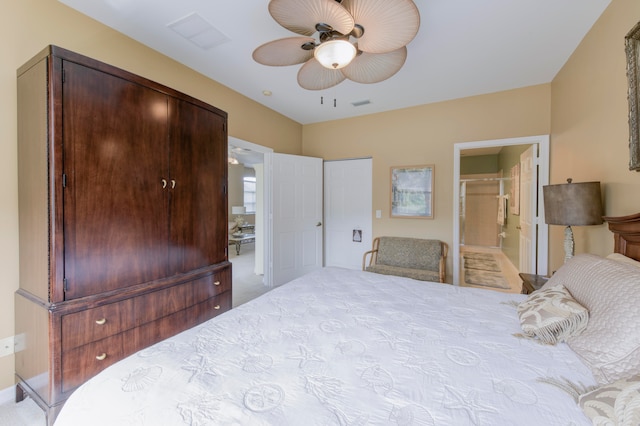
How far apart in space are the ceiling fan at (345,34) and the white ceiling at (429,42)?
0.49 meters

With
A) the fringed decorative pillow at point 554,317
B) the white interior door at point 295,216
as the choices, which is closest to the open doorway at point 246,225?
the white interior door at point 295,216

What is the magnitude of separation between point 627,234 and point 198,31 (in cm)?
329

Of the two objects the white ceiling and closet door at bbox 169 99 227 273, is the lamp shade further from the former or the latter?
closet door at bbox 169 99 227 273

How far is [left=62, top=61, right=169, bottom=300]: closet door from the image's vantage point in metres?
1.52

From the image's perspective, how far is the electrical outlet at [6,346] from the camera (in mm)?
1706

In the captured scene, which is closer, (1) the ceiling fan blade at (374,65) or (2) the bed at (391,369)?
(2) the bed at (391,369)

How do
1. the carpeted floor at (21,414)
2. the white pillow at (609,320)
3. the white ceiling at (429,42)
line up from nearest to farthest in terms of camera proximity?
the white pillow at (609,320) → the carpeted floor at (21,414) → the white ceiling at (429,42)

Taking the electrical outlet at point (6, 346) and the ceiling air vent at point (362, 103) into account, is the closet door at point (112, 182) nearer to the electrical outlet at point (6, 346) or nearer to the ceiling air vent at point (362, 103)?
the electrical outlet at point (6, 346)

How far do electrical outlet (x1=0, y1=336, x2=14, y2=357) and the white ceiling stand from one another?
91.8 inches

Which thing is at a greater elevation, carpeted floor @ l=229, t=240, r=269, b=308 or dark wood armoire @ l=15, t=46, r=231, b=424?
dark wood armoire @ l=15, t=46, r=231, b=424

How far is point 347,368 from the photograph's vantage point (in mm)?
1001

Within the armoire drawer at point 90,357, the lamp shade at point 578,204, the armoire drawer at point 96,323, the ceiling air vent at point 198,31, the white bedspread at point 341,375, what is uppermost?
the ceiling air vent at point 198,31

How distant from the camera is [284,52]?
1767 millimetres

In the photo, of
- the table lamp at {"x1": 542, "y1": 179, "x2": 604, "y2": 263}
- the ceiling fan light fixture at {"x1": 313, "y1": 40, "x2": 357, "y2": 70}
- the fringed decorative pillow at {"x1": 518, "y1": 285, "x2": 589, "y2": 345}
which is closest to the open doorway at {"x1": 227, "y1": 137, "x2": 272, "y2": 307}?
the ceiling fan light fixture at {"x1": 313, "y1": 40, "x2": 357, "y2": 70}
